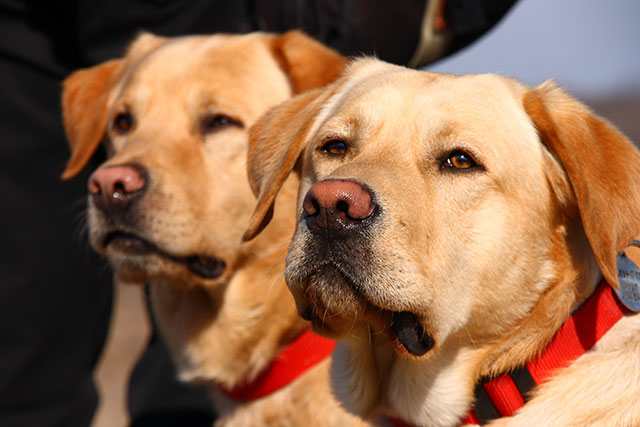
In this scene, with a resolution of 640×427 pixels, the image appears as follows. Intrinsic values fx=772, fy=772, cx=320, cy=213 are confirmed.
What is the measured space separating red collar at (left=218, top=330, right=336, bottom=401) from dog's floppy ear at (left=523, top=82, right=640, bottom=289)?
1365 millimetres

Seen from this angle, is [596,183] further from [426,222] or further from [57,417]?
[57,417]

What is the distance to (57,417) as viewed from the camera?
410 cm

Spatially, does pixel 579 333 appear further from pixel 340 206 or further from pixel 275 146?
pixel 275 146

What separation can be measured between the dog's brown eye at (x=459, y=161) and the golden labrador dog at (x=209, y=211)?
37.7 inches

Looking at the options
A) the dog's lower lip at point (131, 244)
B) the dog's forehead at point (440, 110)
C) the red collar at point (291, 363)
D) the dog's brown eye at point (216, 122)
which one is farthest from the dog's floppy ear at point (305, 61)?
the red collar at point (291, 363)

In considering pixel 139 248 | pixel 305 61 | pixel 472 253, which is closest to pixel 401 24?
pixel 305 61

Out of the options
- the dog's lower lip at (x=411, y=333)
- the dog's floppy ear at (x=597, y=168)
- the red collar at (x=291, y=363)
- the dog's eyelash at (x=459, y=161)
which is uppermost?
the dog's floppy ear at (x=597, y=168)

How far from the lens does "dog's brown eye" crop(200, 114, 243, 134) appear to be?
12.0 feet

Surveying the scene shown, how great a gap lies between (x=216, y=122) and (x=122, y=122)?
0.58m

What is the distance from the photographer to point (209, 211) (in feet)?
11.3

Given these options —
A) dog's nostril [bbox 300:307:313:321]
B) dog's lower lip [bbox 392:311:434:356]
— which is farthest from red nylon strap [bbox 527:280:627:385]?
dog's nostril [bbox 300:307:313:321]

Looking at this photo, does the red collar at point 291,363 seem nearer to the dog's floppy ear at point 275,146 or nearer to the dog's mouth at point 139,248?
the dog's mouth at point 139,248

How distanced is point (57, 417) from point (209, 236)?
1498 millimetres

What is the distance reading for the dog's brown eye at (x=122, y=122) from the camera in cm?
390
